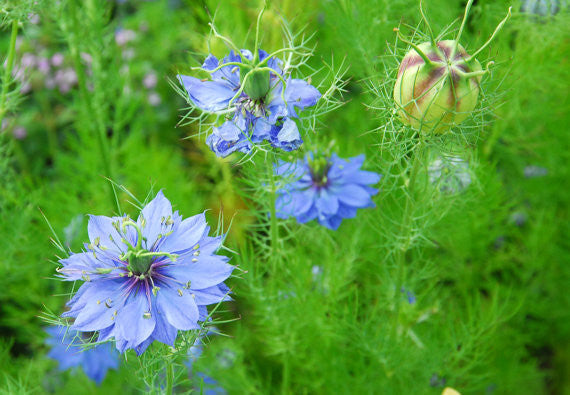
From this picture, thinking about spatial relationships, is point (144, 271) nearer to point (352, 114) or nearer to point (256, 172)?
point (256, 172)

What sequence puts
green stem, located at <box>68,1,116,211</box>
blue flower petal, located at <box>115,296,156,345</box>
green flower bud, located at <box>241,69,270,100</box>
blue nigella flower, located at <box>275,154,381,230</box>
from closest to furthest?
1. blue flower petal, located at <box>115,296,156,345</box>
2. green flower bud, located at <box>241,69,270,100</box>
3. blue nigella flower, located at <box>275,154,381,230</box>
4. green stem, located at <box>68,1,116,211</box>

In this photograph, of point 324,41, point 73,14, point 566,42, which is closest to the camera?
point 73,14

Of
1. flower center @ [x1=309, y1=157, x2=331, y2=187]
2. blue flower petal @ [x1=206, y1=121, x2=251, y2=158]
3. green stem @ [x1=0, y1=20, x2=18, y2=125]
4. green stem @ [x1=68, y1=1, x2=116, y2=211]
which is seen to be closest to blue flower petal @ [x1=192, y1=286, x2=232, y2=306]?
blue flower petal @ [x1=206, y1=121, x2=251, y2=158]

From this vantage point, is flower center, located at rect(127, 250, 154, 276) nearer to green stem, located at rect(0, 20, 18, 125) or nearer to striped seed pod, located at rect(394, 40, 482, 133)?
striped seed pod, located at rect(394, 40, 482, 133)

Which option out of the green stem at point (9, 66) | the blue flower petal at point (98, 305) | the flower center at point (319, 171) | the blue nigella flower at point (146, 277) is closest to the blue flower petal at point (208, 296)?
the blue nigella flower at point (146, 277)

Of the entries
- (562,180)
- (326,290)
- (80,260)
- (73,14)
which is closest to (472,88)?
(80,260)

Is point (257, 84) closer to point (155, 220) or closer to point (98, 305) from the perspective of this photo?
point (155, 220)
